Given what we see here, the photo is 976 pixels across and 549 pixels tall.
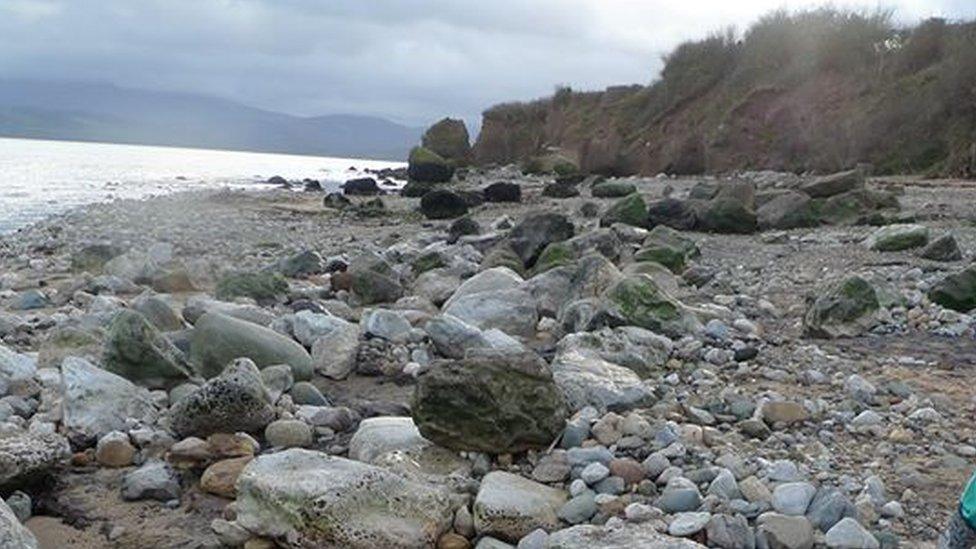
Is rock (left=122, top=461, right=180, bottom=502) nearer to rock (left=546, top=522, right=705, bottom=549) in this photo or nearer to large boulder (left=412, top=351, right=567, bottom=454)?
large boulder (left=412, top=351, right=567, bottom=454)

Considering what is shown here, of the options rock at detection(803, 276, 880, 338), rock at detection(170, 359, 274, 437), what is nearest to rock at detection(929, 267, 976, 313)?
rock at detection(803, 276, 880, 338)

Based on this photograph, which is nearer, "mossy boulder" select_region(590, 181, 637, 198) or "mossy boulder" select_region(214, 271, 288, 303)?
"mossy boulder" select_region(214, 271, 288, 303)

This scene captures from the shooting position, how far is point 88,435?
13.7 feet

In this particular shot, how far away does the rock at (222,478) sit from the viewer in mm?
3742

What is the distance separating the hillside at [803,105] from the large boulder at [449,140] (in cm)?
620

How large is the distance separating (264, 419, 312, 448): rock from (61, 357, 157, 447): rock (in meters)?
0.60

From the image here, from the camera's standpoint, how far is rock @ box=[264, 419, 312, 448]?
422cm

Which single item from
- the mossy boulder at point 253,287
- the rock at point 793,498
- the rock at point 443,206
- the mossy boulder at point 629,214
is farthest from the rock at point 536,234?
the rock at point 443,206

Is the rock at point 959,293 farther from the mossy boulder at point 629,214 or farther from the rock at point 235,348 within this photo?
the mossy boulder at point 629,214

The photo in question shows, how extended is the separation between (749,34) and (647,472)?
33.2 meters

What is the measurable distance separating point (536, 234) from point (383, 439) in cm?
629

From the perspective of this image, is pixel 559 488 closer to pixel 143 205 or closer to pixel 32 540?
pixel 32 540

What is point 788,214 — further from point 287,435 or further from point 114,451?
point 114,451

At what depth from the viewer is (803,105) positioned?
27156 mm
